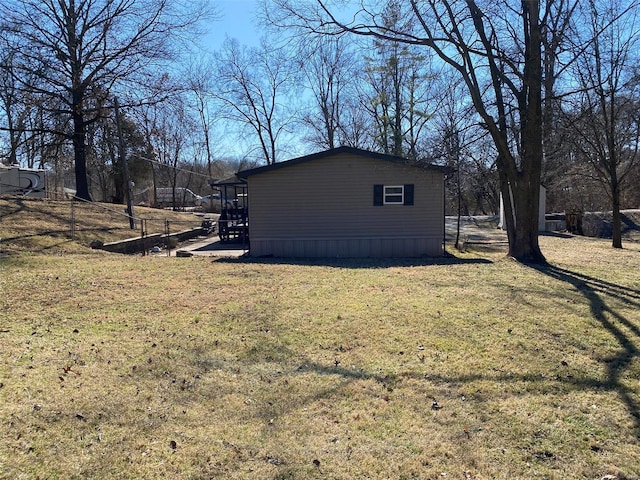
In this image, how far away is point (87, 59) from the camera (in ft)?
58.3

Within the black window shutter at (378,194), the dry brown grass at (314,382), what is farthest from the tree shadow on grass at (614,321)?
the black window shutter at (378,194)

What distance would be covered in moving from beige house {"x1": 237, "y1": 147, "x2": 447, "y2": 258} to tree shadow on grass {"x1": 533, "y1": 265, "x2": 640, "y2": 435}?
4.33 meters

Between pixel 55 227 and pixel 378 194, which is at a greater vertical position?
pixel 378 194

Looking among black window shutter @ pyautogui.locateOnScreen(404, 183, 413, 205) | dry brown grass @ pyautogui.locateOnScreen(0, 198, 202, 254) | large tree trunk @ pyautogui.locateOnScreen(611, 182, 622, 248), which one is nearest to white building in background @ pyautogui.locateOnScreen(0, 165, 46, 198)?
dry brown grass @ pyautogui.locateOnScreen(0, 198, 202, 254)

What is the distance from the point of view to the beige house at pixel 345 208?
13.1 metres

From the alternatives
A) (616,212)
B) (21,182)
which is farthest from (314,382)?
(21,182)

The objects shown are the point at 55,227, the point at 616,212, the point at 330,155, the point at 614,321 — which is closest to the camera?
the point at 614,321

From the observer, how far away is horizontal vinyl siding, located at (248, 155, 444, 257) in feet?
43.1

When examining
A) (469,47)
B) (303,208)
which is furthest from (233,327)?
(469,47)

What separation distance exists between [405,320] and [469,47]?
333 inches

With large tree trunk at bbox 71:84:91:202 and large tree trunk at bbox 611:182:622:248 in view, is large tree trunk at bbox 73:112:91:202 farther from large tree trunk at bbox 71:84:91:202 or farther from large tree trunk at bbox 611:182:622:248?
large tree trunk at bbox 611:182:622:248

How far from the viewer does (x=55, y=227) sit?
41.8 feet

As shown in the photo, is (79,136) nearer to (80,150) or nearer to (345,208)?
(80,150)

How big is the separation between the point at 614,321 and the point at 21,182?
2086 cm
